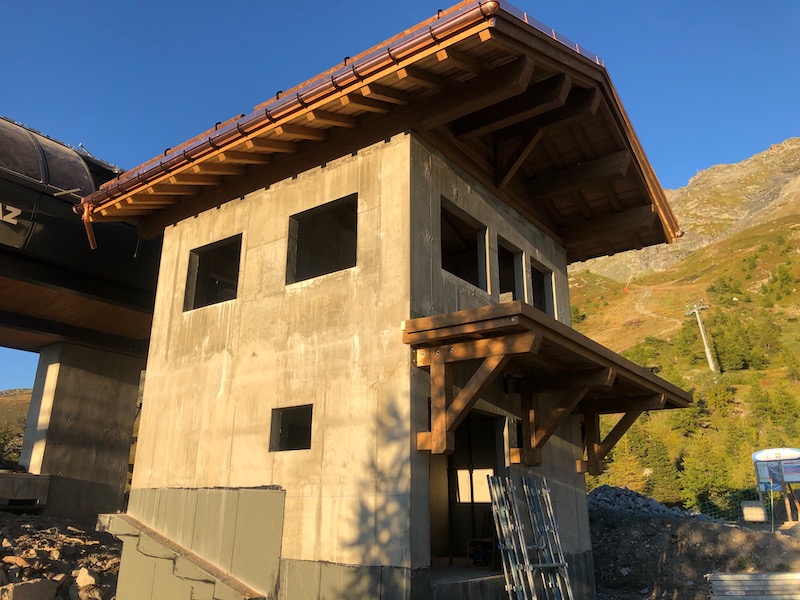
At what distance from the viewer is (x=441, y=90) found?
7.98 metres

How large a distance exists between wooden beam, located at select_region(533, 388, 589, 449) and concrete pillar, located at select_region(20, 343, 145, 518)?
32.9 feet

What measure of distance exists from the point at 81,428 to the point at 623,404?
11.4m

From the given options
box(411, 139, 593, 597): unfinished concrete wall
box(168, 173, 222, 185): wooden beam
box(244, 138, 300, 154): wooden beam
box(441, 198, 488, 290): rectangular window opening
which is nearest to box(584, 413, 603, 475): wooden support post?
box(411, 139, 593, 597): unfinished concrete wall

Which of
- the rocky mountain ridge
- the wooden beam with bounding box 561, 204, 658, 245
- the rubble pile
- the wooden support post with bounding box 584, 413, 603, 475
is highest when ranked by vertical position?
the rocky mountain ridge

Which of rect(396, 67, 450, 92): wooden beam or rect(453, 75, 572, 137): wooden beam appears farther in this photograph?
rect(453, 75, 572, 137): wooden beam

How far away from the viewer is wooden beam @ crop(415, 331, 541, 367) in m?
6.61

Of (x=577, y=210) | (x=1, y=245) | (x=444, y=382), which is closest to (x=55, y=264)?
(x=1, y=245)

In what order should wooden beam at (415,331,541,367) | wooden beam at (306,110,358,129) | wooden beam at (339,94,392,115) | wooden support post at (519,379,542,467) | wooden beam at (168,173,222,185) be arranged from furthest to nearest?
wooden beam at (168,173,222,185)
wooden support post at (519,379,542,467)
wooden beam at (306,110,358,129)
wooden beam at (339,94,392,115)
wooden beam at (415,331,541,367)

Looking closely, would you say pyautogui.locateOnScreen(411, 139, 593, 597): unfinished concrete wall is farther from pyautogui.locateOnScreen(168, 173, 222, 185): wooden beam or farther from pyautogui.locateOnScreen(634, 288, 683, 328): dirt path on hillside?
pyautogui.locateOnScreen(634, 288, 683, 328): dirt path on hillside

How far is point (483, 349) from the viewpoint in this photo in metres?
6.92

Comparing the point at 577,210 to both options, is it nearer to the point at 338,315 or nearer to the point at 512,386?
the point at 512,386

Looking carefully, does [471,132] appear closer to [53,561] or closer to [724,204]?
[53,561]

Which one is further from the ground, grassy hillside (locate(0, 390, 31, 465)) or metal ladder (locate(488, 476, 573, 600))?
grassy hillside (locate(0, 390, 31, 465))

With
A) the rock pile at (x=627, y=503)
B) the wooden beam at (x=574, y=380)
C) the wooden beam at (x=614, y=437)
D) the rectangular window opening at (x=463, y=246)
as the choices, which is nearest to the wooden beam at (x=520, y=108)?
the rectangular window opening at (x=463, y=246)
